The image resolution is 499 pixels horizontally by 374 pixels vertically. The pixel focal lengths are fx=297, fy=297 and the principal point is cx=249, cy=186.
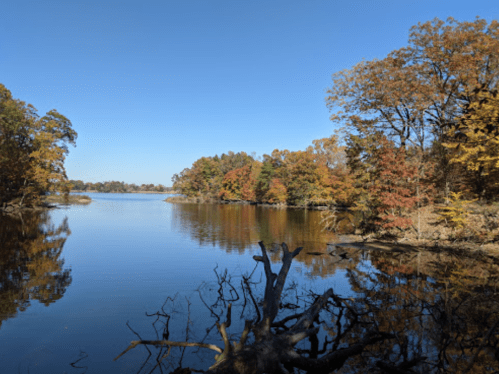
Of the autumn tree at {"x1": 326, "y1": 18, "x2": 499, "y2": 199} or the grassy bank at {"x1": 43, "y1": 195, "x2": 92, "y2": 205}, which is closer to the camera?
the autumn tree at {"x1": 326, "y1": 18, "x2": 499, "y2": 199}

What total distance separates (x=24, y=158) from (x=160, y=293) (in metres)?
43.0

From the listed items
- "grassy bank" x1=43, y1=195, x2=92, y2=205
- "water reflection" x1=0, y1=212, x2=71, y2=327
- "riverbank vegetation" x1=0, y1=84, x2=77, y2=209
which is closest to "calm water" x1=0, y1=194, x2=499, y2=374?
"water reflection" x1=0, y1=212, x2=71, y2=327

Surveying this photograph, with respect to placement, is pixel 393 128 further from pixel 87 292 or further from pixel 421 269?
pixel 87 292

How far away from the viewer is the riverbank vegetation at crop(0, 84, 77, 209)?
3881 centimetres

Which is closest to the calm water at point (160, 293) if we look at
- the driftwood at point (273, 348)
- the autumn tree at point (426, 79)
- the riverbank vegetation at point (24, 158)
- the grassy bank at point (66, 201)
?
the driftwood at point (273, 348)

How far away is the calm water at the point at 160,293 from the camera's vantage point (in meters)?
5.67

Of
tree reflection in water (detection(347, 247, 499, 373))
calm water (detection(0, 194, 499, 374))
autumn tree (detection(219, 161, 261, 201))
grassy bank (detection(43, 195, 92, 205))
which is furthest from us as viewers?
autumn tree (detection(219, 161, 261, 201))

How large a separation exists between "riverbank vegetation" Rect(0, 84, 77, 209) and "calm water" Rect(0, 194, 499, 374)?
25.3 meters

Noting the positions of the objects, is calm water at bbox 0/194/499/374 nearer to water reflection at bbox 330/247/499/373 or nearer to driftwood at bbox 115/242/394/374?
water reflection at bbox 330/247/499/373

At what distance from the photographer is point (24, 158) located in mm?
41188

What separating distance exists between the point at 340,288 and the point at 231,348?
6.60 m

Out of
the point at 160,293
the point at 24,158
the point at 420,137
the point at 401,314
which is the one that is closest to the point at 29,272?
the point at 160,293

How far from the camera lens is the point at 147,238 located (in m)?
21.2

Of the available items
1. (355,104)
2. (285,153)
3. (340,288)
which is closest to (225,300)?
(340,288)
